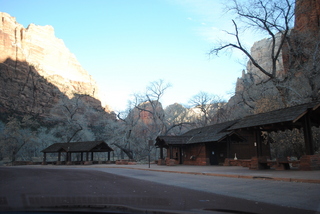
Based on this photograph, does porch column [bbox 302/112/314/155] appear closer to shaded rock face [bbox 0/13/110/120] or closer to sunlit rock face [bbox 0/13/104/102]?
shaded rock face [bbox 0/13/110/120]

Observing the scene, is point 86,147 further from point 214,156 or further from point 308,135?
point 308,135

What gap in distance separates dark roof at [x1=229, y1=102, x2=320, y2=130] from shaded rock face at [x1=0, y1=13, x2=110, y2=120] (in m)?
60.4

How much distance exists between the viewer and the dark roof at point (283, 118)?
15.5 metres

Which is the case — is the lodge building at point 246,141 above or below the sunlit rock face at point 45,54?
below

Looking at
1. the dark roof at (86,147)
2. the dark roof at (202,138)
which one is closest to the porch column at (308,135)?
the dark roof at (202,138)

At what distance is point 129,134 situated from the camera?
52.6 meters

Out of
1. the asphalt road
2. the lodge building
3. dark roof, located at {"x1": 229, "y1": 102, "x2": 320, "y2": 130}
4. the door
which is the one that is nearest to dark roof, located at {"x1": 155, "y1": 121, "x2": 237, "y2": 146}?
the lodge building

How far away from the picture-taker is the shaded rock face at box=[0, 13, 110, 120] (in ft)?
320

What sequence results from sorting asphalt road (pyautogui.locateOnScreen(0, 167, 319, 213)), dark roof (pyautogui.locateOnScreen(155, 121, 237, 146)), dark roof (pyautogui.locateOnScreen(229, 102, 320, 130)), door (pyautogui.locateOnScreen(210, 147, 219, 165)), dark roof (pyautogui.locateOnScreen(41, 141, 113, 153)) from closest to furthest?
asphalt road (pyautogui.locateOnScreen(0, 167, 319, 213)), dark roof (pyautogui.locateOnScreen(229, 102, 320, 130)), dark roof (pyautogui.locateOnScreen(155, 121, 237, 146)), door (pyautogui.locateOnScreen(210, 147, 219, 165)), dark roof (pyautogui.locateOnScreen(41, 141, 113, 153))

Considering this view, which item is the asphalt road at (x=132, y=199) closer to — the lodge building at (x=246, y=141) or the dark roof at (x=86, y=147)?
the lodge building at (x=246, y=141)

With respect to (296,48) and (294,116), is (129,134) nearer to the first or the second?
(296,48)

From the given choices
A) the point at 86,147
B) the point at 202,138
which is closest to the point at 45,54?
the point at 86,147

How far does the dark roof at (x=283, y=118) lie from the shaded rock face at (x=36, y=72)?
60354 mm

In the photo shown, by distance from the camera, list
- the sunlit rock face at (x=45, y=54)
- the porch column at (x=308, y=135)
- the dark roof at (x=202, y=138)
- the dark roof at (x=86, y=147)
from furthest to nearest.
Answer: the sunlit rock face at (x=45, y=54), the dark roof at (x=86, y=147), the dark roof at (x=202, y=138), the porch column at (x=308, y=135)
